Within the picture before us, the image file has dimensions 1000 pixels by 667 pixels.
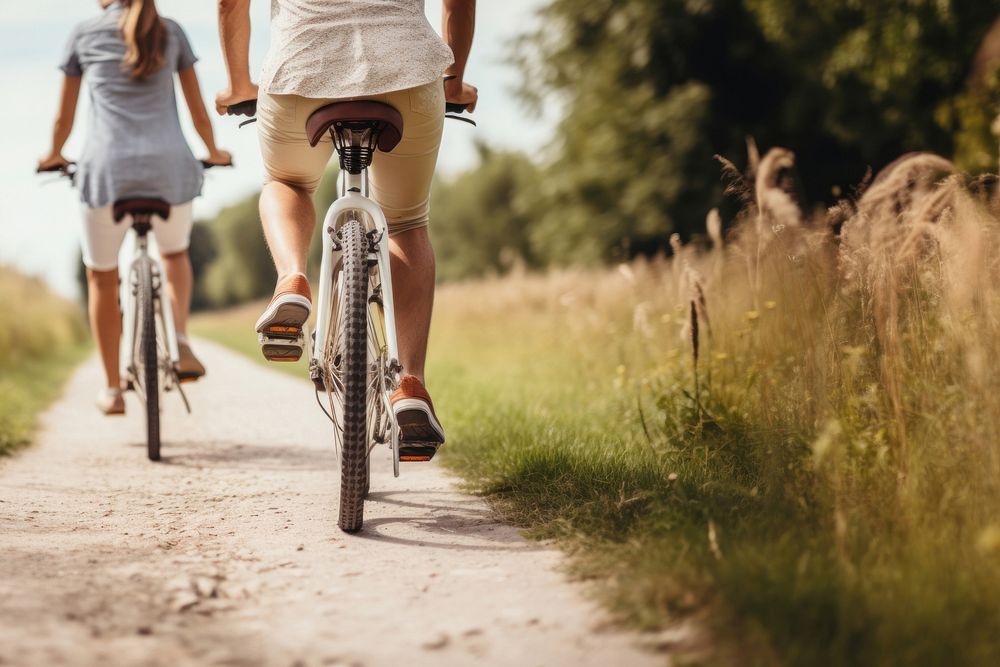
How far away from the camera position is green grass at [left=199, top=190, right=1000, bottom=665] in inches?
85.0

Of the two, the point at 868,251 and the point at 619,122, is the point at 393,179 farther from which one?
the point at 619,122

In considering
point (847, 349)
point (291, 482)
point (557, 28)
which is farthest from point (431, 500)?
point (557, 28)

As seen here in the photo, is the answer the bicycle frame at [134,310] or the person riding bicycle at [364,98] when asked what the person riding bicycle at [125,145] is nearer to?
the bicycle frame at [134,310]

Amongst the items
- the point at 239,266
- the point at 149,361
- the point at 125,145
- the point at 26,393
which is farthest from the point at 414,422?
the point at 239,266

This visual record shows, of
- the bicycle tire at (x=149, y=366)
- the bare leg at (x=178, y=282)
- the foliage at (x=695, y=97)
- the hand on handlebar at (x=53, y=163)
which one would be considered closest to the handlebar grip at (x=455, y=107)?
the bicycle tire at (x=149, y=366)

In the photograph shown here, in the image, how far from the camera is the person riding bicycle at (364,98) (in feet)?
10.6

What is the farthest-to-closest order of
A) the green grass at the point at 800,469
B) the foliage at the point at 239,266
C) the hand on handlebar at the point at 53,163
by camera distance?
the foliage at the point at 239,266
the hand on handlebar at the point at 53,163
the green grass at the point at 800,469

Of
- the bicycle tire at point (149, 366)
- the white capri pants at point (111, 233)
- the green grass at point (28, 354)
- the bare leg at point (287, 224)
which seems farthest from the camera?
the green grass at point (28, 354)

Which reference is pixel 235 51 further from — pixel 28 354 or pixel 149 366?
pixel 28 354

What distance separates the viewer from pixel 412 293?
3605 millimetres

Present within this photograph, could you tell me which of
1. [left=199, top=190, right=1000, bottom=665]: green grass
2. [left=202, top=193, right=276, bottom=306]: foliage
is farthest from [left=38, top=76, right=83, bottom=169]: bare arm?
[left=202, top=193, right=276, bottom=306]: foliage

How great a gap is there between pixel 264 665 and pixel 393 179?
6.26 ft

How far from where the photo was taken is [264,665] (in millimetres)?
2141

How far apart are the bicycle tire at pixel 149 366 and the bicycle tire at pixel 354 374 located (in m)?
2.19
